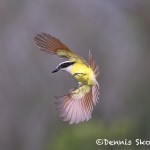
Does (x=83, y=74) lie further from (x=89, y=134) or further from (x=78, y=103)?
(x=89, y=134)

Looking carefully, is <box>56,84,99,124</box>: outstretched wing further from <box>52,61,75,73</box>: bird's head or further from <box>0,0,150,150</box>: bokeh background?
<box>0,0,150,150</box>: bokeh background

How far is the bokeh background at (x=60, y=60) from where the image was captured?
2850mm

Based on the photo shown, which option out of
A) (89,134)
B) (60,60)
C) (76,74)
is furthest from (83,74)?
(60,60)

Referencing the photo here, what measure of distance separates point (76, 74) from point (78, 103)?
5 cm

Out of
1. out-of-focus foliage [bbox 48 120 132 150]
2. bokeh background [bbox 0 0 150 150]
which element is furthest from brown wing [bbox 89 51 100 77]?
bokeh background [bbox 0 0 150 150]

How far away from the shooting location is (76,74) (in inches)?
22.5

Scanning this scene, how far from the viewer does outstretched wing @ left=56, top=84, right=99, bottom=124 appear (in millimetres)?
561

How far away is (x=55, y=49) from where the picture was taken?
0.59 meters

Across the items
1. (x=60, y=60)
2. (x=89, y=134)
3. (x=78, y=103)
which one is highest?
(x=60, y=60)

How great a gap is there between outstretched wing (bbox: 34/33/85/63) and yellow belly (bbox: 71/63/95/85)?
11mm

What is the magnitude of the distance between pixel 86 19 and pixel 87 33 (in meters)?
0.10

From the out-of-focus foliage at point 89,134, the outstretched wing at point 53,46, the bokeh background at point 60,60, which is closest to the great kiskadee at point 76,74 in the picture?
the outstretched wing at point 53,46

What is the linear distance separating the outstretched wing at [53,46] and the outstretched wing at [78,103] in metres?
0.04

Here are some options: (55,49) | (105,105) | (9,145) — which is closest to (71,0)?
(105,105)
